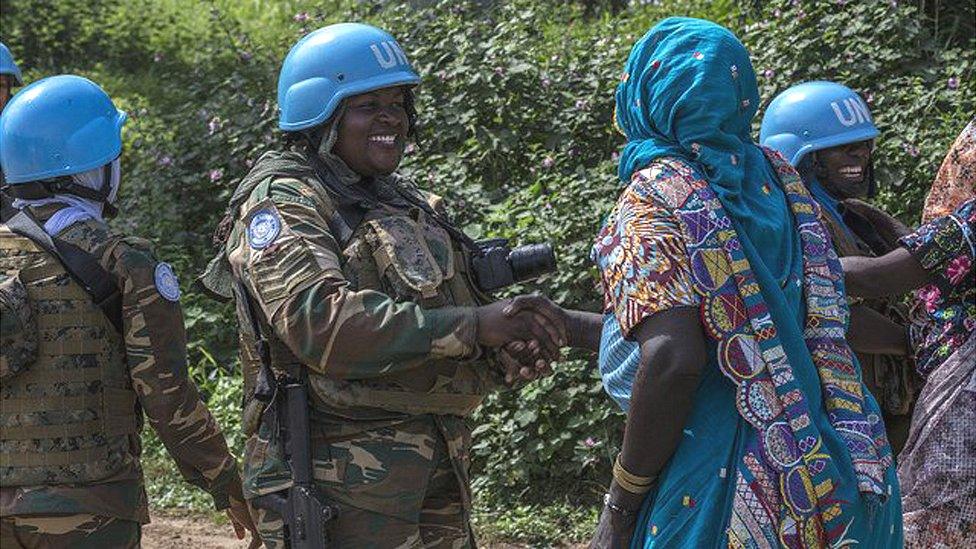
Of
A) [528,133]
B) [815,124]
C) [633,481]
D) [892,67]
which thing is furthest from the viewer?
[528,133]

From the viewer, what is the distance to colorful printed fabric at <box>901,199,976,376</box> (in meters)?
4.42

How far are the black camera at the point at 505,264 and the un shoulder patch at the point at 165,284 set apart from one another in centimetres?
79

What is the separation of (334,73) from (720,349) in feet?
4.26

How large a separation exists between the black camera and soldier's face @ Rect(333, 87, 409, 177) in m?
0.35

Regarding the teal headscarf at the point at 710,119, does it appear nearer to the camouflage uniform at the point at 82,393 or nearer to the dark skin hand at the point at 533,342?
the dark skin hand at the point at 533,342

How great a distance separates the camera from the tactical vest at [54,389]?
3.68 m

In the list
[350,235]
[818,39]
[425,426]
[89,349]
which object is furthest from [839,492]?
[818,39]

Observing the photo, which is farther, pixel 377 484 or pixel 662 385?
A: pixel 377 484

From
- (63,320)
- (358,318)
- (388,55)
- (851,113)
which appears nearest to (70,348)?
(63,320)

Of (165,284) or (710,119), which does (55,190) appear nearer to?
(165,284)

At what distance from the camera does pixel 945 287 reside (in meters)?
4.56

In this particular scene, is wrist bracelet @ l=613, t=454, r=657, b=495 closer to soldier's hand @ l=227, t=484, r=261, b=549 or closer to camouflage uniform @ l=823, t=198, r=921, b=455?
soldier's hand @ l=227, t=484, r=261, b=549

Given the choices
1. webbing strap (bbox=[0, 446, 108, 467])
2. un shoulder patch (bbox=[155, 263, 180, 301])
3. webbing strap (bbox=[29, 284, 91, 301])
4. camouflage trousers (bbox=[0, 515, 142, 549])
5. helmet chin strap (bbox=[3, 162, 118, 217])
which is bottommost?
camouflage trousers (bbox=[0, 515, 142, 549])

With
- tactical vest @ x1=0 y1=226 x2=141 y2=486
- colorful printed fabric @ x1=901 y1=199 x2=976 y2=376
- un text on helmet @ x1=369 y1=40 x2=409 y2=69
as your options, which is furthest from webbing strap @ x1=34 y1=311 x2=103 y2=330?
colorful printed fabric @ x1=901 y1=199 x2=976 y2=376
